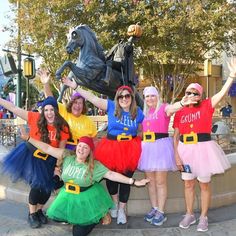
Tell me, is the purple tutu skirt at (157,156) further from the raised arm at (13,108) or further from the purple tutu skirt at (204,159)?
the raised arm at (13,108)

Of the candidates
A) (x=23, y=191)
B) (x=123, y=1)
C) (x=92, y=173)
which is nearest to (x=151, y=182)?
(x=92, y=173)

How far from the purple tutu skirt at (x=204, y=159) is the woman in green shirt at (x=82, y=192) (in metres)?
0.84

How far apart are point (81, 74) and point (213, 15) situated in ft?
40.8

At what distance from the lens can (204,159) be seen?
4.70 meters

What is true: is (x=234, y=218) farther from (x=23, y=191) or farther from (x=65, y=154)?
(x=23, y=191)

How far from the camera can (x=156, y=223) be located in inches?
198

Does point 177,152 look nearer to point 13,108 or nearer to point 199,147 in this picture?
point 199,147

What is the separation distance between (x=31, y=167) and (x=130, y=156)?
48.3 inches

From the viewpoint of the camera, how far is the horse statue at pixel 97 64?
7598 millimetres

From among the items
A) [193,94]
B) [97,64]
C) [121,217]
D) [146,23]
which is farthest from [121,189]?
[146,23]

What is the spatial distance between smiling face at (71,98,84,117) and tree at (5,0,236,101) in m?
13.6

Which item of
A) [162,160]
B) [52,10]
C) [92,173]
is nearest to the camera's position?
[92,173]

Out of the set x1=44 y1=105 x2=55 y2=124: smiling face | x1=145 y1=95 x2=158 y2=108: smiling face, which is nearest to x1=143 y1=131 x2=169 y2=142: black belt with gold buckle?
x1=145 y1=95 x2=158 y2=108: smiling face

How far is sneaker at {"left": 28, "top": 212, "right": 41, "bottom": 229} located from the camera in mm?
4930
